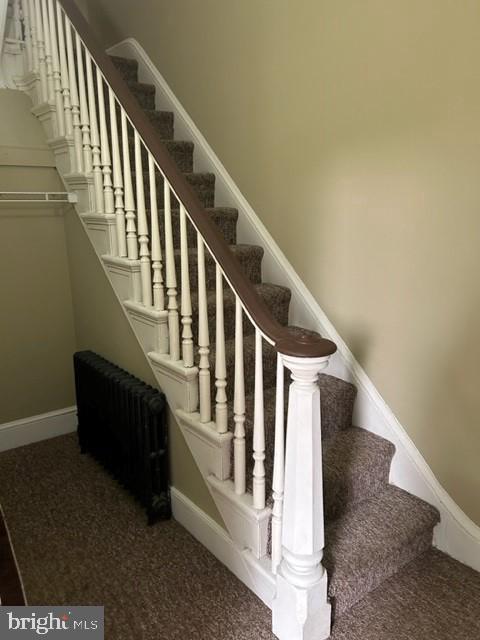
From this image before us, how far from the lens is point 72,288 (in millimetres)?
2900

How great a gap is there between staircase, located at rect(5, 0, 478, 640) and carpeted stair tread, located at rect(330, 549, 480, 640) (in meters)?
0.04

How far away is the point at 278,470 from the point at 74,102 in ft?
6.39

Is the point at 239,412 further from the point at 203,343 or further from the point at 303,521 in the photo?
the point at 303,521

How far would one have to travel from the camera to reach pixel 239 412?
1.64m

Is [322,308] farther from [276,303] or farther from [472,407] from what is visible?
[472,407]

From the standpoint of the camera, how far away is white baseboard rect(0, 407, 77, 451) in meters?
2.81

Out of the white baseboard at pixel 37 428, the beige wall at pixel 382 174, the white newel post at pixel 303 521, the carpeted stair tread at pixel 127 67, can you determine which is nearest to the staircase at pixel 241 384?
the white newel post at pixel 303 521

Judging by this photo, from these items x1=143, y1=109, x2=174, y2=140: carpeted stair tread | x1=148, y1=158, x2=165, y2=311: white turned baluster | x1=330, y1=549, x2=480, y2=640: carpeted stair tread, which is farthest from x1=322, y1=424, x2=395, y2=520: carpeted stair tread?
x1=143, y1=109, x2=174, y2=140: carpeted stair tread

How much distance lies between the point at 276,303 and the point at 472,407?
40.5 inches

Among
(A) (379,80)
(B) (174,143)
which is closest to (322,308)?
(A) (379,80)

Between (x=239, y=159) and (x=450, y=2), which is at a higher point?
(x=450, y=2)

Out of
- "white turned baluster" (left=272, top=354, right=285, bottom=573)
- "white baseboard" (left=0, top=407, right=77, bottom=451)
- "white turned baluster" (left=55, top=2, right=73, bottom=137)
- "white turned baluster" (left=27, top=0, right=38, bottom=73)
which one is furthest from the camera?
"white baseboard" (left=0, top=407, right=77, bottom=451)

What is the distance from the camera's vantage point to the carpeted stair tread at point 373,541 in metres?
1.64

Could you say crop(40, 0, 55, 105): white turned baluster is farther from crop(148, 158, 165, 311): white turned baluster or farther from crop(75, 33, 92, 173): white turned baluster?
crop(148, 158, 165, 311): white turned baluster
